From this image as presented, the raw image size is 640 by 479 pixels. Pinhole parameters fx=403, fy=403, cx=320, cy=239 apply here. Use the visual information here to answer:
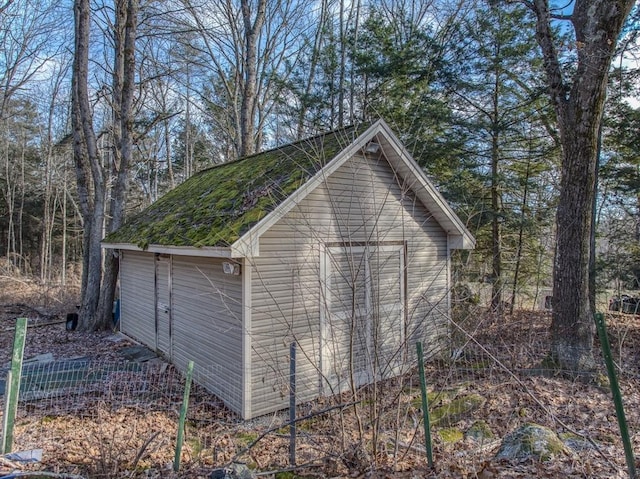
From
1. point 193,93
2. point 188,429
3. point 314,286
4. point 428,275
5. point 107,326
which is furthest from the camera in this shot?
point 193,93

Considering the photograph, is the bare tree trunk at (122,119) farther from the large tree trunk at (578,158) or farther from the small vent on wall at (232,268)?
the large tree trunk at (578,158)

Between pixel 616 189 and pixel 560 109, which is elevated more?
pixel 560 109

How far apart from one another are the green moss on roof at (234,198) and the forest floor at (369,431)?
2.48 meters

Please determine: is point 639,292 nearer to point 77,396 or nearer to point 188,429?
point 188,429

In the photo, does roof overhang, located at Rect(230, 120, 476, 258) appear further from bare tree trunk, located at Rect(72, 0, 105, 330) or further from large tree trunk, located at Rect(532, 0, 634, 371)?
bare tree trunk, located at Rect(72, 0, 105, 330)

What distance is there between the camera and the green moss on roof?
5715 millimetres

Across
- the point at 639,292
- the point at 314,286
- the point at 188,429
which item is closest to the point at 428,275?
the point at 314,286

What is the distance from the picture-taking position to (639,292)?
9.99m

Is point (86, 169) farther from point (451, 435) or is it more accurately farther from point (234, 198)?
point (451, 435)

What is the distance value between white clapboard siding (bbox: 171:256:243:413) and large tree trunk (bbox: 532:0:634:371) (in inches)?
222

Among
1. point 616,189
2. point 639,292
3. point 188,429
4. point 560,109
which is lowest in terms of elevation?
point 188,429

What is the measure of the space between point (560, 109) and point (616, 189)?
4.62 m

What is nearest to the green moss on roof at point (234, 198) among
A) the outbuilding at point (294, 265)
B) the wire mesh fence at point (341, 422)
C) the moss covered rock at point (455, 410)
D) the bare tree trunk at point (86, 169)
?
the outbuilding at point (294, 265)

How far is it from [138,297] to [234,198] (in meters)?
4.31
